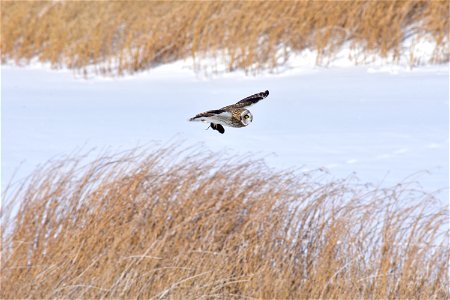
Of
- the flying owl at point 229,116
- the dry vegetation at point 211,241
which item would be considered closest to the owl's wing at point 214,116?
the flying owl at point 229,116

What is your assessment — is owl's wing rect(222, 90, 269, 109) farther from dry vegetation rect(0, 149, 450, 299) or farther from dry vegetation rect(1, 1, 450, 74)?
dry vegetation rect(1, 1, 450, 74)

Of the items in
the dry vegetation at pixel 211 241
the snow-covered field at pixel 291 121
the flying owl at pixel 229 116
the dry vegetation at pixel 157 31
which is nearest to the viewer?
the flying owl at pixel 229 116

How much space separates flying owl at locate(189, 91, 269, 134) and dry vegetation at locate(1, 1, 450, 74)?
23.8ft

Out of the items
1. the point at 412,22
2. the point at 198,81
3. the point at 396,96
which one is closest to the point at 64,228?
the point at 198,81

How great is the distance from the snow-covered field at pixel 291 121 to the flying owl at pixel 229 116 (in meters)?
5.96

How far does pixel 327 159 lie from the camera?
894cm

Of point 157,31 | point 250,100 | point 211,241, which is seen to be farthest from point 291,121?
point 250,100

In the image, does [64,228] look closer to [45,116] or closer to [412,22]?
[45,116]

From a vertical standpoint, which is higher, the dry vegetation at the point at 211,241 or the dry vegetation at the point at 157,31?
the dry vegetation at the point at 157,31

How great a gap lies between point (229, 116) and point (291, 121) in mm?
8255

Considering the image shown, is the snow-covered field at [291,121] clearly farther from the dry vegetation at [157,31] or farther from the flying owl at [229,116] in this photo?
the flying owl at [229,116]

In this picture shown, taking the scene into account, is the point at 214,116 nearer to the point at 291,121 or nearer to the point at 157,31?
the point at 291,121

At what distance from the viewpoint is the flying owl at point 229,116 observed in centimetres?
201

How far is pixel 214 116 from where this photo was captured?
2.01 metres
